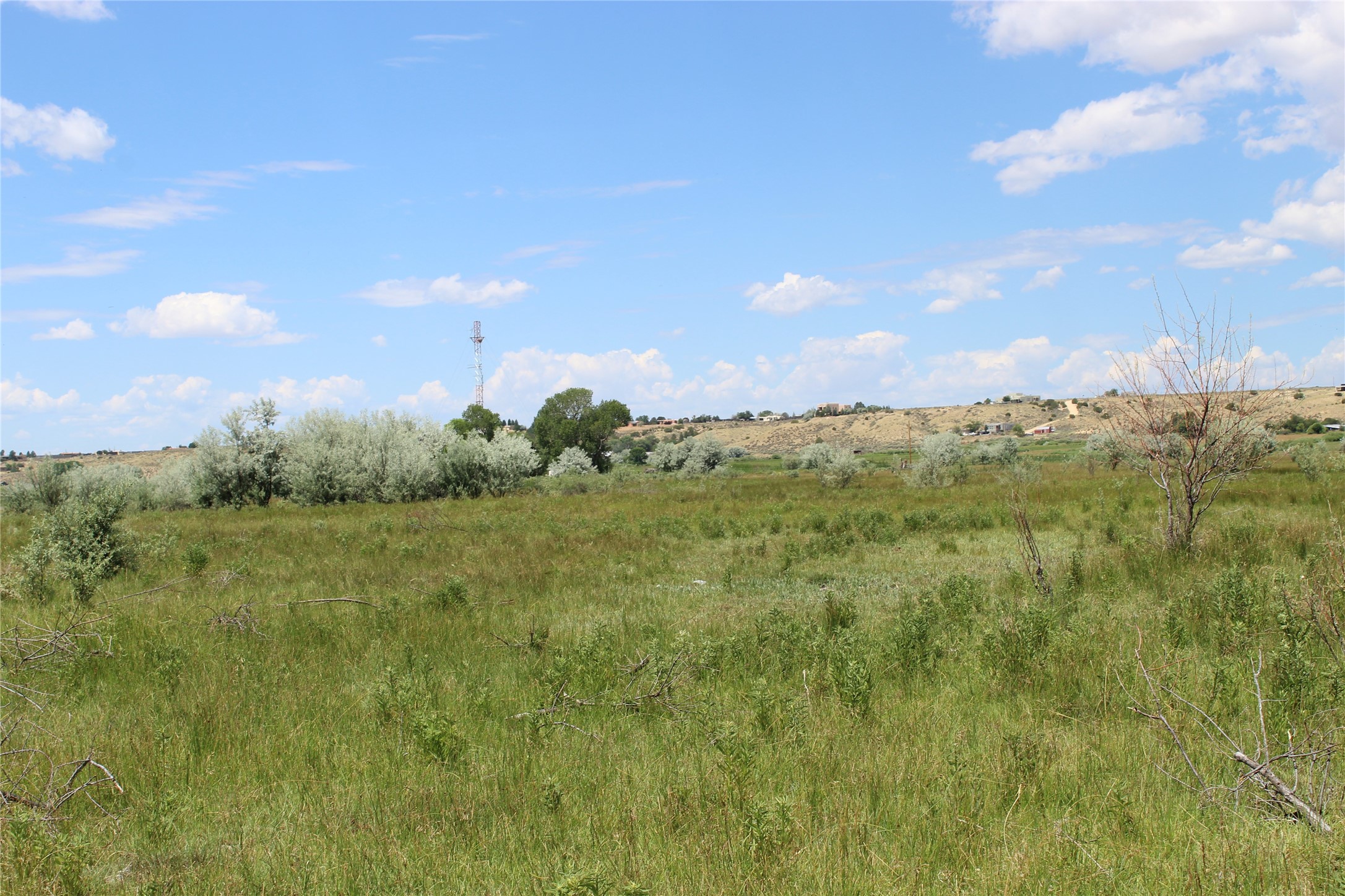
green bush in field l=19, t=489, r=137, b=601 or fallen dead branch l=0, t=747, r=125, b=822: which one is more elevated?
green bush in field l=19, t=489, r=137, b=601

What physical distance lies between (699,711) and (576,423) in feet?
268

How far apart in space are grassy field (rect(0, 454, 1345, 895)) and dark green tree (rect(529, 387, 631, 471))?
73.1 metres

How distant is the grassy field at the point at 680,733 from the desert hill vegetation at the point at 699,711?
3 cm

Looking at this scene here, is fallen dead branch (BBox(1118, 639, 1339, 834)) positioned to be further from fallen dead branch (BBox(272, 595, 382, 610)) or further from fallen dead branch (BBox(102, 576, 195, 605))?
fallen dead branch (BBox(102, 576, 195, 605))

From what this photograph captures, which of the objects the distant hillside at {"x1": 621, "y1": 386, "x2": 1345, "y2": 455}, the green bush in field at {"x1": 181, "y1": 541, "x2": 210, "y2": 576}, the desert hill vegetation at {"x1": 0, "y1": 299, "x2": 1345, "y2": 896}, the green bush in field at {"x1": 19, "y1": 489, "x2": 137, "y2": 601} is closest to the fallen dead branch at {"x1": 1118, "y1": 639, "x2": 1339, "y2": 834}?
the desert hill vegetation at {"x1": 0, "y1": 299, "x2": 1345, "y2": 896}

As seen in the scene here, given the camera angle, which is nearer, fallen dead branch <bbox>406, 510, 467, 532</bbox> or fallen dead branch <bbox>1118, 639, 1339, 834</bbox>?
fallen dead branch <bbox>1118, 639, 1339, 834</bbox>

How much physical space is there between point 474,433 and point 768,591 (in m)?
34.9

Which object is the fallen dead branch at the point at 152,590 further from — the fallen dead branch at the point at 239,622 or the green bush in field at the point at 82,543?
the fallen dead branch at the point at 239,622

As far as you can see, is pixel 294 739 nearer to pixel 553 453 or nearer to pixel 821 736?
pixel 821 736

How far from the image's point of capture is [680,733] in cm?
548

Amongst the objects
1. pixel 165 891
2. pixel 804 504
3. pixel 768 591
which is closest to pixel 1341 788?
pixel 165 891

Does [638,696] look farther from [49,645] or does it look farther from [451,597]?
[49,645]

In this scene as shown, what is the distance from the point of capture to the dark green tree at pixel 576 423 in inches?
3374

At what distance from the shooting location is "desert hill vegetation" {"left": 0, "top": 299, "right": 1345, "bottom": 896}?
3758 millimetres
